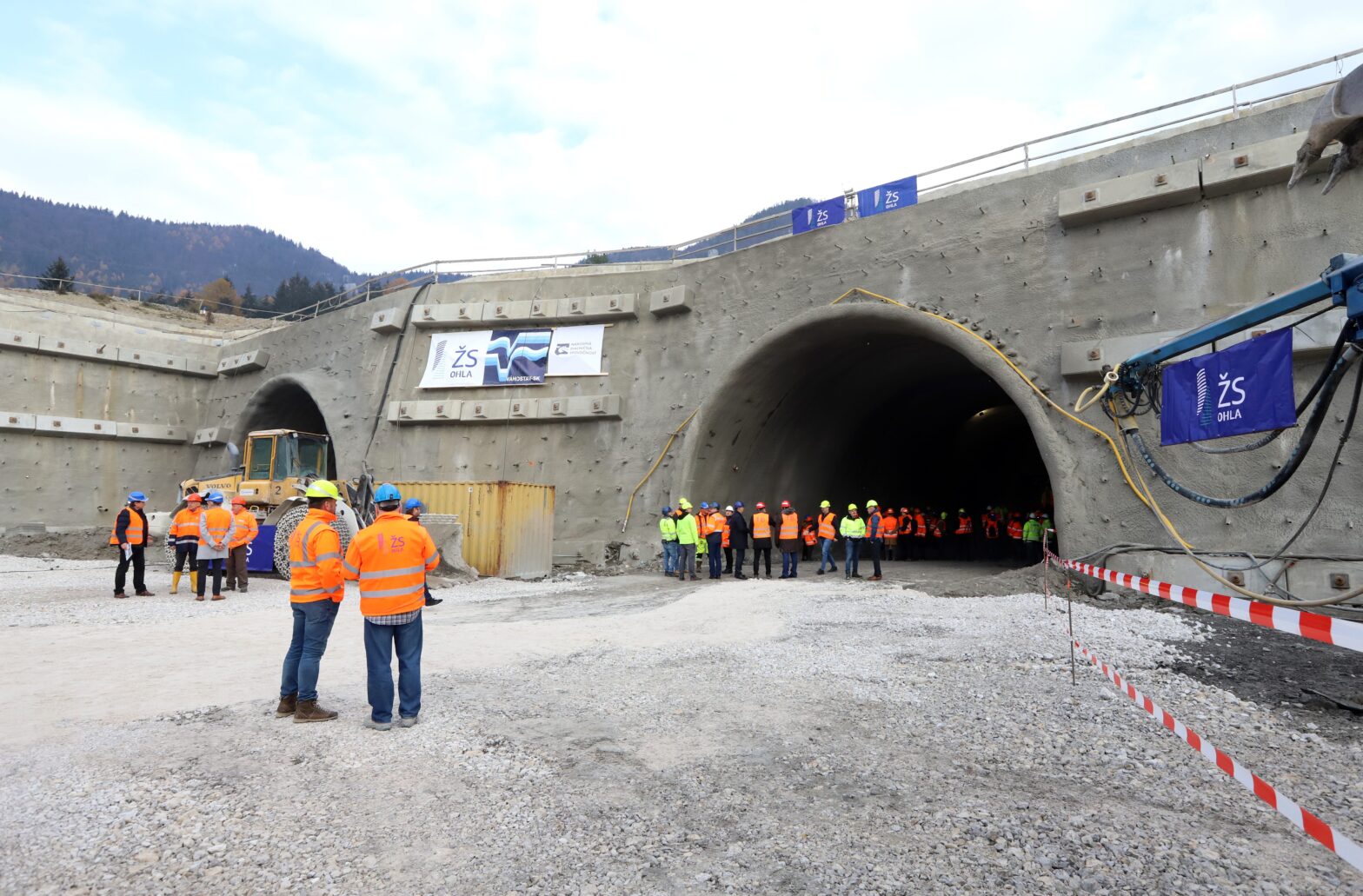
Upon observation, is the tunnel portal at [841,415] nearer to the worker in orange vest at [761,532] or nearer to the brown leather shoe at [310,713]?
the worker in orange vest at [761,532]

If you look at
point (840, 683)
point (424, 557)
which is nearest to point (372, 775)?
point (424, 557)

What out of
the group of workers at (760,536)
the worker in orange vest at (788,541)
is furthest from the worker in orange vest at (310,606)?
the worker in orange vest at (788,541)

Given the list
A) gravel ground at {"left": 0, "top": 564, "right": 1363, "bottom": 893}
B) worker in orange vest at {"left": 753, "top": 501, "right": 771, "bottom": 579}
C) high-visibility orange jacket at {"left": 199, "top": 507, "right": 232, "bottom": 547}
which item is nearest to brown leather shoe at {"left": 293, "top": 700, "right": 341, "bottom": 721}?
gravel ground at {"left": 0, "top": 564, "right": 1363, "bottom": 893}

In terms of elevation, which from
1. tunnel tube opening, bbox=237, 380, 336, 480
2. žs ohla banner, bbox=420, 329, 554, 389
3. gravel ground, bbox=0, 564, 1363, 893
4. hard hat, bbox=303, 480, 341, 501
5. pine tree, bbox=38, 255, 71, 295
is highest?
pine tree, bbox=38, 255, 71, 295

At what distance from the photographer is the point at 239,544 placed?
14.0 metres

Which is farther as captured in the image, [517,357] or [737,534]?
[517,357]

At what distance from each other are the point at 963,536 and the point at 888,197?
16.3 meters

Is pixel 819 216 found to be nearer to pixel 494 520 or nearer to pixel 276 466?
pixel 494 520

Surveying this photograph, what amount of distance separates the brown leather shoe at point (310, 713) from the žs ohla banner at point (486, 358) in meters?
16.6

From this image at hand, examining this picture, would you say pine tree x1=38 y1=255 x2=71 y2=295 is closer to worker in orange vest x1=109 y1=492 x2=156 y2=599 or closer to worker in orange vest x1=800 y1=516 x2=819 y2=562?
worker in orange vest x1=109 y1=492 x2=156 y2=599

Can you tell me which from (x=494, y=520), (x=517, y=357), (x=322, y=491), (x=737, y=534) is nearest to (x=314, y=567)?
(x=322, y=491)

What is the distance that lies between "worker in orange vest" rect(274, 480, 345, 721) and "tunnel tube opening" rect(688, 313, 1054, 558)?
13076 millimetres

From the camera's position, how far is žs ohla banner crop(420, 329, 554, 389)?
22.1 metres

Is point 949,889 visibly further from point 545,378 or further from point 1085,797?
point 545,378
